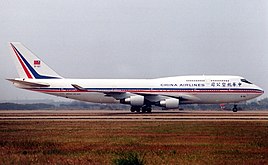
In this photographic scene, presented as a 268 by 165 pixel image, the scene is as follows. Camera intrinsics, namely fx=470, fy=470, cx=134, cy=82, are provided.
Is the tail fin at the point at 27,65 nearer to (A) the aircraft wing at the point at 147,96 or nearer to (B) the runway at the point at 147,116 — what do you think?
(A) the aircraft wing at the point at 147,96

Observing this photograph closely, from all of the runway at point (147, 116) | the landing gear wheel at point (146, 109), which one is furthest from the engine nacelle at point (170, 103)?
the runway at point (147, 116)

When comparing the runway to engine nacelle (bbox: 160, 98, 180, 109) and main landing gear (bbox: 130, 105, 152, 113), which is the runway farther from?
main landing gear (bbox: 130, 105, 152, 113)

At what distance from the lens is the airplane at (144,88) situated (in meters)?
51.4

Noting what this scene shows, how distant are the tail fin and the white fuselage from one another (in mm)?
912

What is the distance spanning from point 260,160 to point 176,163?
280 cm

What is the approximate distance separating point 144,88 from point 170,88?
287 cm

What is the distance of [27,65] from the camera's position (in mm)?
53406

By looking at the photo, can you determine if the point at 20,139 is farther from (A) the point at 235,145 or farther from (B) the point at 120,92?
(B) the point at 120,92

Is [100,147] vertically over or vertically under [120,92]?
under

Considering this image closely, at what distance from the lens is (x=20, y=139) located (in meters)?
21.2

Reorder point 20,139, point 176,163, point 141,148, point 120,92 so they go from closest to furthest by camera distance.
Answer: point 176,163 → point 141,148 → point 20,139 → point 120,92

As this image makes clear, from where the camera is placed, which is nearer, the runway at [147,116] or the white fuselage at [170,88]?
the runway at [147,116]

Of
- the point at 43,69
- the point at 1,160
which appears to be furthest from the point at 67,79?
the point at 1,160

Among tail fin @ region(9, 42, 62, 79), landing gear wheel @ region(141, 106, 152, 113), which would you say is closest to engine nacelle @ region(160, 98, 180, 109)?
landing gear wheel @ region(141, 106, 152, 113)
